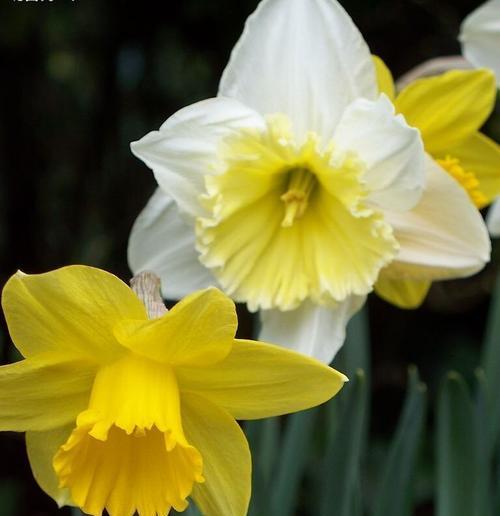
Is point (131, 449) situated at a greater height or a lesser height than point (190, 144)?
lesser

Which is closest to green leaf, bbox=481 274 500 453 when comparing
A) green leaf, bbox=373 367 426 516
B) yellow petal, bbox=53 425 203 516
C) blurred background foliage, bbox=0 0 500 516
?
green leaf, bbox=373 367 426 516

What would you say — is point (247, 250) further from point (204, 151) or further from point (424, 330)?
point (424, 330)

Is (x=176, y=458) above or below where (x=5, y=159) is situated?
above

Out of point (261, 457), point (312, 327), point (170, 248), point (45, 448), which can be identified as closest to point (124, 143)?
point (261, 457)

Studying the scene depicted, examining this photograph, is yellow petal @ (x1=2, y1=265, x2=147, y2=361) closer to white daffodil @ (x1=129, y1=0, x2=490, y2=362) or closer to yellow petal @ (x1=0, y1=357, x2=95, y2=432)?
yellow petal @ (x1=0, y1=357, x2=95, y2=432)

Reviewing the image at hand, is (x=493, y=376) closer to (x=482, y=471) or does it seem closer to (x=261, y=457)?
(x=482, y=471)

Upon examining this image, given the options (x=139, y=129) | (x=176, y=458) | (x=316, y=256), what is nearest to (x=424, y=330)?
(x=139, y=129)
